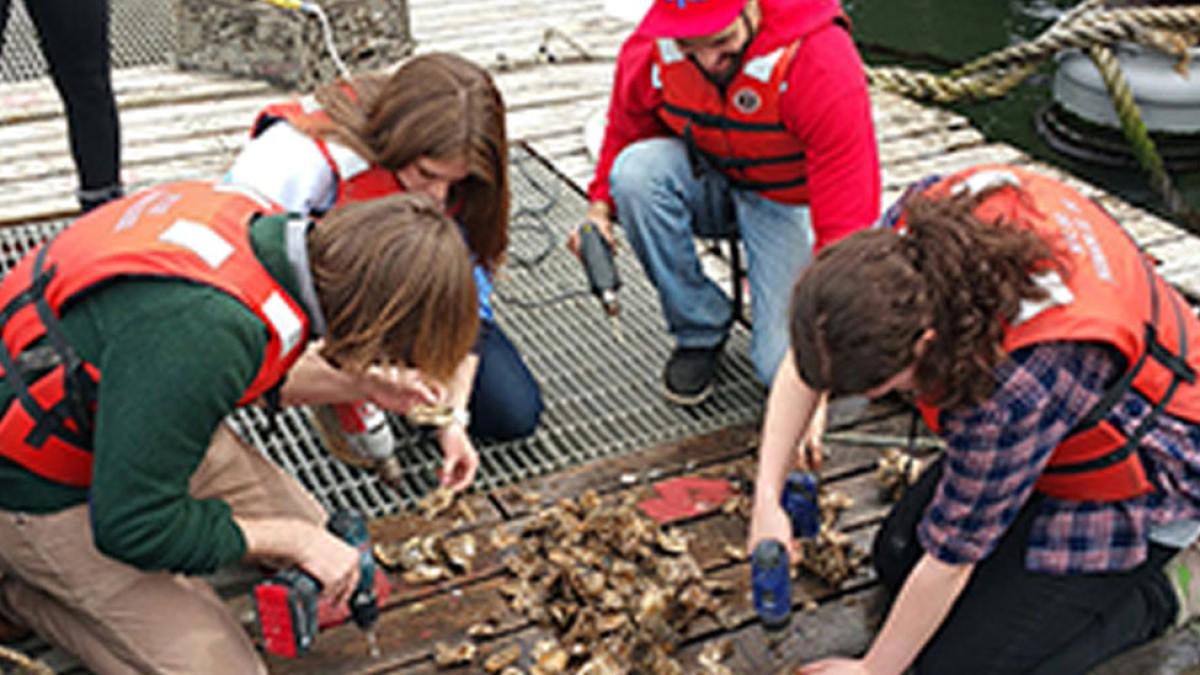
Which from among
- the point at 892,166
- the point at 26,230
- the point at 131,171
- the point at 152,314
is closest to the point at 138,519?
the point at 152,314

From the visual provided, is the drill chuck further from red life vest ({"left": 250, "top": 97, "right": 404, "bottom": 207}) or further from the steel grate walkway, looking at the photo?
red life vest ({"left": 250, "top": 97, "right": 404, "bottom": 207})

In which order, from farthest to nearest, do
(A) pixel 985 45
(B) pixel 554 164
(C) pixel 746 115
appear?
1. (A) pixel 985 45
2. (B) pixel 554 164
3. (C) pixel 746 115

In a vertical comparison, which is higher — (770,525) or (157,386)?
(157,386)

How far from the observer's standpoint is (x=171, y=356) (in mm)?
2066

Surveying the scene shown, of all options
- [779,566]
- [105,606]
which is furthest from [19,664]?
[779,566]

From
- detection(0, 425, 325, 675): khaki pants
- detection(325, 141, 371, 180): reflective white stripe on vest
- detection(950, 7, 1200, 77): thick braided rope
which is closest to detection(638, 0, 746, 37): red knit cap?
detection(325, 141, 371, 180): reflective white stripe on vest

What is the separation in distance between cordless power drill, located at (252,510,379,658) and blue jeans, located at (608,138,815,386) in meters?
1.40

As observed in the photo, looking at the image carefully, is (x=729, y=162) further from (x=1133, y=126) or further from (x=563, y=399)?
(x=1133, y=126)

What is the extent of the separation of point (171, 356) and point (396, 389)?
2.92ft

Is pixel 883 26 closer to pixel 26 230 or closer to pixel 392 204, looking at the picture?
pixel 26 230

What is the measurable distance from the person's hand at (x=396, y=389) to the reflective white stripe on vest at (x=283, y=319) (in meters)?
0.62

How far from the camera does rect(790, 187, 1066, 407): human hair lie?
205cm

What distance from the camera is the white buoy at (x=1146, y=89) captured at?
6.68 meters

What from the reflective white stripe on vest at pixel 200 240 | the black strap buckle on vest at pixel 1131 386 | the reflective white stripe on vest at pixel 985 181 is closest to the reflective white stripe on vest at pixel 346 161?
the reflective white stripe on vest at pixel 200 240
